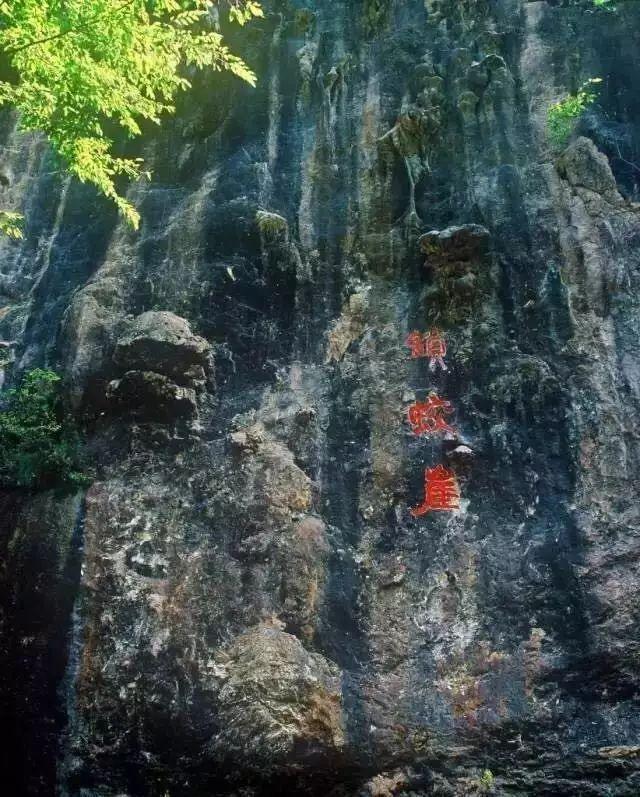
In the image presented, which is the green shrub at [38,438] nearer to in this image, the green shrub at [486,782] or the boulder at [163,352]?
the boulder at [163,352]

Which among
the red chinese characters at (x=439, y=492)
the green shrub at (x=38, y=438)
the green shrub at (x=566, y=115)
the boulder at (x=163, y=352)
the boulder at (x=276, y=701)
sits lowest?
the boulder at (x=276, y=701)

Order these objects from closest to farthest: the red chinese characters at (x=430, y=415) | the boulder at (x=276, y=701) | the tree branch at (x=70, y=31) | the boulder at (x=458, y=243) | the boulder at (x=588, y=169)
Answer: the tree branch at (x=70, y=31), the boulder at (x=276, y=701), the red chinese characters at (x=430, y=415), the boulder at (x=458, y=243), the boulder at (x=588, y=169)

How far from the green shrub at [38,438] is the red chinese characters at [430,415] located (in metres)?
3.70

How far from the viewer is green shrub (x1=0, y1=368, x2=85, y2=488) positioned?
7.48 meters

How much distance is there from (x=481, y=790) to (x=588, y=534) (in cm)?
249

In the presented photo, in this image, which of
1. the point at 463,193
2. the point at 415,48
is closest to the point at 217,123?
the point at 415,48

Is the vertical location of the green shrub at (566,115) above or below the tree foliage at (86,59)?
above

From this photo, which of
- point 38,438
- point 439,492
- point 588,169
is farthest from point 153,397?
point 588,169

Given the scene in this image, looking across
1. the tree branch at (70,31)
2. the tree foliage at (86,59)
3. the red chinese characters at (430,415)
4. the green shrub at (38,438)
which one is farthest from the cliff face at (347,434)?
the tree branch at (70,31)

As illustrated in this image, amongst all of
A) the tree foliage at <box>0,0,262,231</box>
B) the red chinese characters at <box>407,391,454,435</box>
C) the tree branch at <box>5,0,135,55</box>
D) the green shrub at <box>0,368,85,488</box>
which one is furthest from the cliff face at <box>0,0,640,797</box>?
the tree branch at <box>5,0,135,55</box>

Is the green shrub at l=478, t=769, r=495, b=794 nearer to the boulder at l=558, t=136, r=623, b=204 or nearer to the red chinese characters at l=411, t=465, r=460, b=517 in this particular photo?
the red chinese characters at l=411, t=465, r=460, b=517

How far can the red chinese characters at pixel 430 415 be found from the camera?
7.36 metres

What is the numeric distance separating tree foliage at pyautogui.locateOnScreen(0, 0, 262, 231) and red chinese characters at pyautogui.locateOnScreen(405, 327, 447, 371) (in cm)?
333

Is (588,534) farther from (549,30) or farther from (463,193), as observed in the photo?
(549,30)
